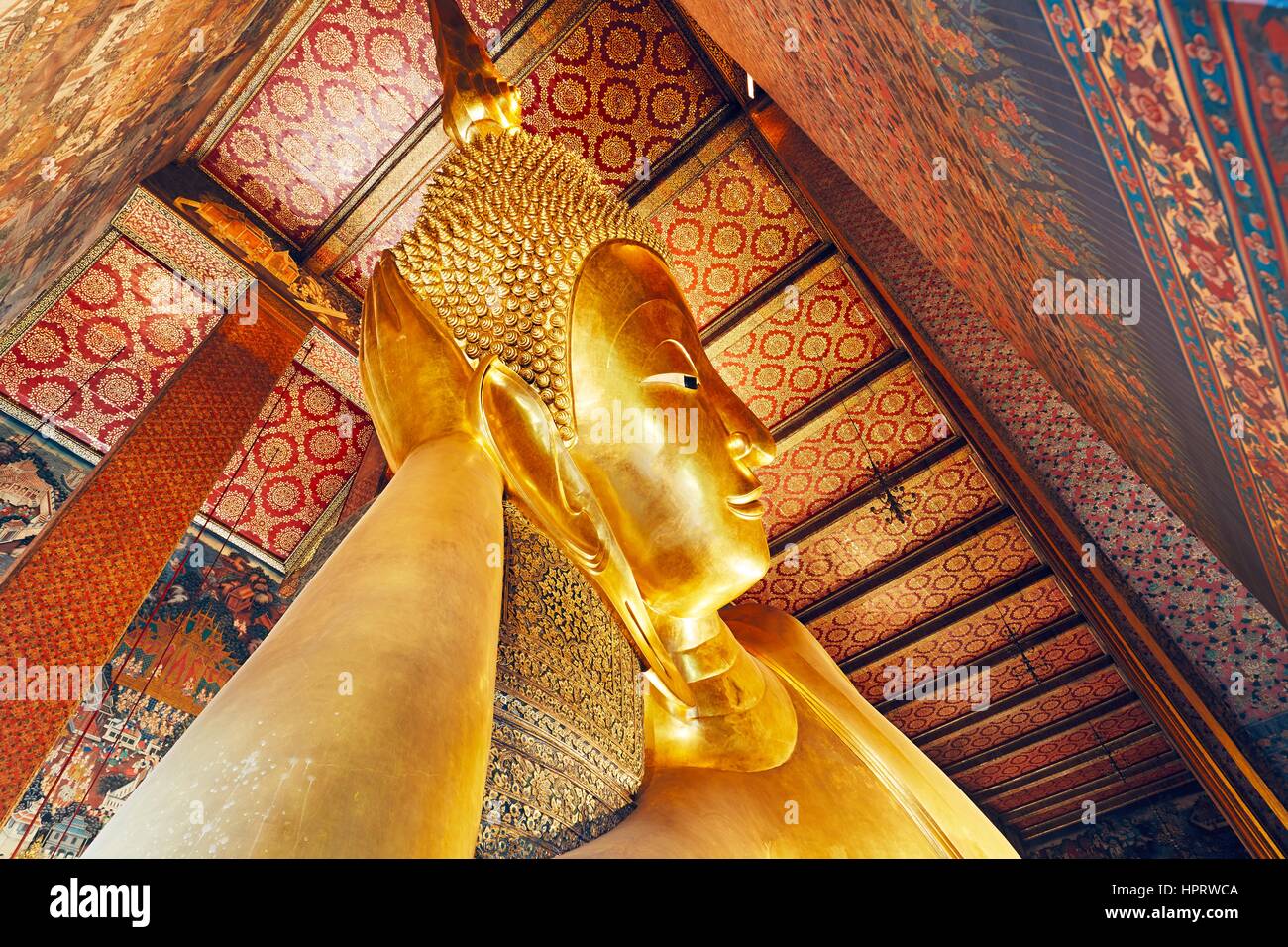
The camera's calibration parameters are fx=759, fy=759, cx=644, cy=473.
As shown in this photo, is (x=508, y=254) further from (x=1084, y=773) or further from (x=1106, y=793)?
(x=1106, y=793)

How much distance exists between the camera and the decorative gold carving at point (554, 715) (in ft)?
4.70

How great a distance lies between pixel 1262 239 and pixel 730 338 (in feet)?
11.1

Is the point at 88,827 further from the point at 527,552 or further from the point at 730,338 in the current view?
the point at 730,338

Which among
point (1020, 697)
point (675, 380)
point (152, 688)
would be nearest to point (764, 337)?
point (675, 380)

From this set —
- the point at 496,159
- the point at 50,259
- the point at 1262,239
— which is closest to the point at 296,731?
the point at 1262,239

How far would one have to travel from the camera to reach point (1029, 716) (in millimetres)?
4711

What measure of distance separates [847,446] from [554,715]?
3.02 metres

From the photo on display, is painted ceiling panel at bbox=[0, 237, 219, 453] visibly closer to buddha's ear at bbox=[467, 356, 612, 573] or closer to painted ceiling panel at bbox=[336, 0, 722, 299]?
painted ceiling panel at bbox=[336, 0, 722, 299]

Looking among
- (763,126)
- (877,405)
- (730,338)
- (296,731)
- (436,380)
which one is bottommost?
(296,731)

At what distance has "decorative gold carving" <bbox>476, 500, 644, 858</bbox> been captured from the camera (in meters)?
1.43

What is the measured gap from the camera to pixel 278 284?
12.0 feet

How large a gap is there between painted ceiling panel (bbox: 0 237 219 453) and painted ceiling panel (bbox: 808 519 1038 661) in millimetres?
3748

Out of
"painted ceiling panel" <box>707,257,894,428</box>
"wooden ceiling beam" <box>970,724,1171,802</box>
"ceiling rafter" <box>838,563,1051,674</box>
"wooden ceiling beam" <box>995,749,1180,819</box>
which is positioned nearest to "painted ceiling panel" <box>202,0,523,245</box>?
"painted ceiling panel" <box>707,257,894,428</box>

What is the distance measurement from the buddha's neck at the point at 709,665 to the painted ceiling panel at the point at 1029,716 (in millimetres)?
3299
